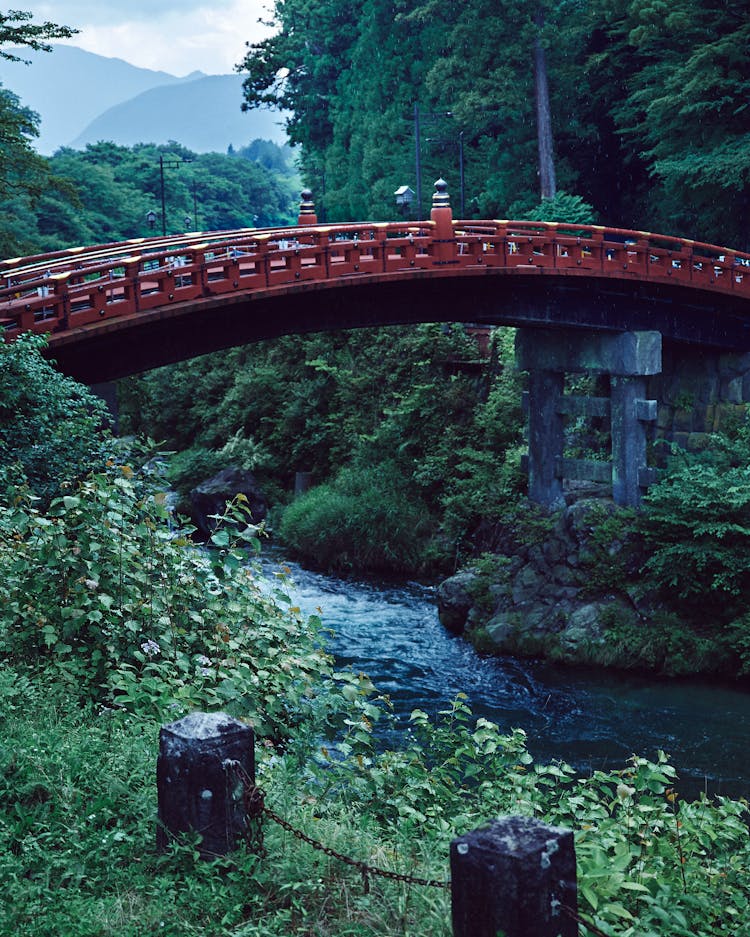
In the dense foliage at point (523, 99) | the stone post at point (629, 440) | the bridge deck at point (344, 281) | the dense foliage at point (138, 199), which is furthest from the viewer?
the dense foliage at point (138, 199)

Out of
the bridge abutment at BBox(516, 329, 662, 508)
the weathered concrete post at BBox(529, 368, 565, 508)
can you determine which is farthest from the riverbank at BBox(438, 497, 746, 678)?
the weathered concrete post at BBox(529, 368, 565, 508)

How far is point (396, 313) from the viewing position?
877 inches

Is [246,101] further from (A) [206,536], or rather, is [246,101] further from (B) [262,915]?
(B) [262,915]

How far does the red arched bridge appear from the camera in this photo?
17109 mm

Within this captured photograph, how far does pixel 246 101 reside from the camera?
54.6 m

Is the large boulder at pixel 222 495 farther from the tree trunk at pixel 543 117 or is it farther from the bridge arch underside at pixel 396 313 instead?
the tree trunk at pixel 543 117

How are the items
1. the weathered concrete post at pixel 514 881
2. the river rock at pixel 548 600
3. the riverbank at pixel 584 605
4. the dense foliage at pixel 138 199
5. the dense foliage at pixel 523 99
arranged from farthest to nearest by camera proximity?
the dense foliage at pixel 138 199 → the dense foliage at pixel 523 99 → the river rock at pixel 548 600 → the riverbank at pixel 584 605 → the weathered concrete post at pixel 514 881

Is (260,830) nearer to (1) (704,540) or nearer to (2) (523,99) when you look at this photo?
(1) (704,540)

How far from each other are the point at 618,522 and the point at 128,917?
18.8m

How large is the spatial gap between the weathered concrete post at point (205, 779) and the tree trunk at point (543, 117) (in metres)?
31.4

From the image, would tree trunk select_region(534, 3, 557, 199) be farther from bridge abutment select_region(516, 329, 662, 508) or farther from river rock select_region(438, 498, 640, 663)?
river rock select_region(438, 498, 640, 663)

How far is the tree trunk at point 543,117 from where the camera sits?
3444cm

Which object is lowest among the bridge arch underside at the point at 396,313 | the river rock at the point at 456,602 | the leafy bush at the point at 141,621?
the river rock at the point at 456,602

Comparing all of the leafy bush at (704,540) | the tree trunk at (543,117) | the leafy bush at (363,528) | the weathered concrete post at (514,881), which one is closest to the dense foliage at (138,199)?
the leafy bush at (363,528)
